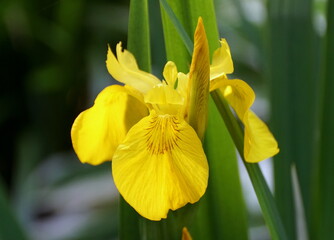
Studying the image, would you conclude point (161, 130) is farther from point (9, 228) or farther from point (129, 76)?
point (9, 228)

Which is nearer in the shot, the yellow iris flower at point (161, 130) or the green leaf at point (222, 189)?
the yellow iris flower at point (161, 130)

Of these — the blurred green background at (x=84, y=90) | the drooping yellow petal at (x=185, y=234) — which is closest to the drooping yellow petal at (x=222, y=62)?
the drooping yellow petal at (x=185, y=234)

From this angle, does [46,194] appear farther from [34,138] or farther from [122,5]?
[122,5]

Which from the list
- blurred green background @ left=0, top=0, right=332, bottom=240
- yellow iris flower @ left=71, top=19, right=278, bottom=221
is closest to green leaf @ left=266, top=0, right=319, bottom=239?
blurred green background @ left=0, top=0, right=332, bottom=240

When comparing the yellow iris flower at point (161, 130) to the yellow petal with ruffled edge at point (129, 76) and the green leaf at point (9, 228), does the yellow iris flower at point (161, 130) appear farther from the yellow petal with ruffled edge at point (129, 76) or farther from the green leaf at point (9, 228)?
the green leaf at point (9, 228)

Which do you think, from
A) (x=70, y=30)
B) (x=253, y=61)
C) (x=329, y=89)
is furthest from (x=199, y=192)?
(x=70, y=30)

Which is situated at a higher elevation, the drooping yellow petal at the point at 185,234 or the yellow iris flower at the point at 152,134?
the yellow iris flower at the point at 152,134

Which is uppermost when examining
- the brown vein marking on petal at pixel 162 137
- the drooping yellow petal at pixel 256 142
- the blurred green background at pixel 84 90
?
the brown vein marking on petal at pixel 162 137
